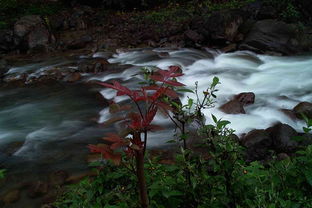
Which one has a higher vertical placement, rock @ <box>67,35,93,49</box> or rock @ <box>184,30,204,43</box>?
rock @ <box>184,30,204,43</box>

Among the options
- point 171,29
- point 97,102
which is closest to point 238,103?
point 97,102

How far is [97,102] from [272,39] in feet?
19.7

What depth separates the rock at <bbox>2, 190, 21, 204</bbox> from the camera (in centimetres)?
401

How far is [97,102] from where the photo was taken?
283 inches

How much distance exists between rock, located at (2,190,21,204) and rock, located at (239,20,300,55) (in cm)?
814

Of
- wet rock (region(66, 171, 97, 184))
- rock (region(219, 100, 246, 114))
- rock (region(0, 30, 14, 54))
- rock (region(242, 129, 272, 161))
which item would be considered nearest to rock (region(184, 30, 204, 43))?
rock (region(219, 100, 246, 114))

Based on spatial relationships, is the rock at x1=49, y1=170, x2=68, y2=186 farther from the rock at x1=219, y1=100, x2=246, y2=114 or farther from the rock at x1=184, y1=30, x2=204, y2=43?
the rock at x1=184, y1=30, x2=204, y2=43

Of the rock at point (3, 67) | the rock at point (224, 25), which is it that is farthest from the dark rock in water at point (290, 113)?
the rock at point (3, 67)

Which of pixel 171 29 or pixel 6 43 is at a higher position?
pixel 171 29

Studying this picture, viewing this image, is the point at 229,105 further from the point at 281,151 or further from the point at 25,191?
the point at 25,191

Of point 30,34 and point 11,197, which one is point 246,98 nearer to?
point 11,197

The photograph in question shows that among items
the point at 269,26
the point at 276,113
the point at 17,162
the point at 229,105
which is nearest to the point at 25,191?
the point at 17,162

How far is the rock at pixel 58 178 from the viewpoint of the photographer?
14.1 feet

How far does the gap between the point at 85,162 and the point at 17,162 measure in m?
1.05
